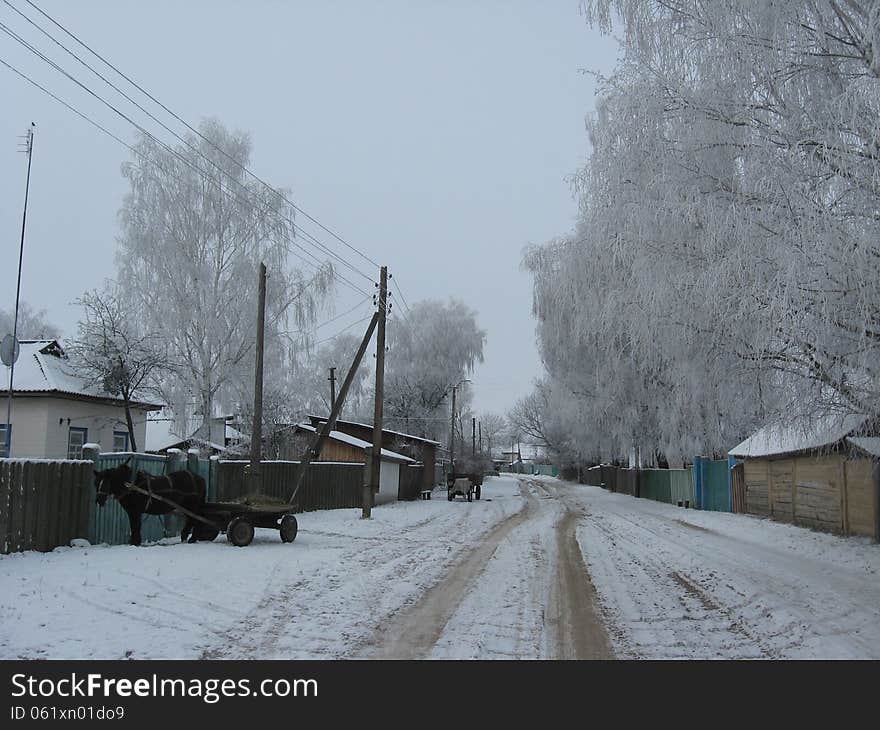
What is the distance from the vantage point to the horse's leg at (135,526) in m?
12.0

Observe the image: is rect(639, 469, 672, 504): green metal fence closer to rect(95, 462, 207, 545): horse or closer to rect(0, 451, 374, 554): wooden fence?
rect(0, 451, 374, 554): wooden fence

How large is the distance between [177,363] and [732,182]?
2222cm

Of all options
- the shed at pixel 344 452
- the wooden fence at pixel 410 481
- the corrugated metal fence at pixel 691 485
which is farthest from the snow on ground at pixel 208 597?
the wooden fence at pixel 410 481

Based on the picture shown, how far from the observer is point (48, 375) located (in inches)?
922

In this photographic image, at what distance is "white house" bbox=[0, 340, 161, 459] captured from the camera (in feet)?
74.1

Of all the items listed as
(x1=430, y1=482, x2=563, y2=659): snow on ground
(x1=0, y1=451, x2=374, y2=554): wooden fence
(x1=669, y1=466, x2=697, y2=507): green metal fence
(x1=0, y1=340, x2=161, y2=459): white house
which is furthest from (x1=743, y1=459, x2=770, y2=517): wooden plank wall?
(x1=0, y1=340, x2=161, y2=459): white house

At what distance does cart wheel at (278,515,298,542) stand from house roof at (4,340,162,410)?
12.4 meters

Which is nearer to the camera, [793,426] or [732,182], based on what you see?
[732,182]

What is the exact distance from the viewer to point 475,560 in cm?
1245

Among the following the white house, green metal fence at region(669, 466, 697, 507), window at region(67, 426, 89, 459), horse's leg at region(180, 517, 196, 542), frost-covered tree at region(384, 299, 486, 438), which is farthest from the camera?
frost-covered tree at region(384, 299, 486, 438)

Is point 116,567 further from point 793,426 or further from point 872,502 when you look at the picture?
point 872,502

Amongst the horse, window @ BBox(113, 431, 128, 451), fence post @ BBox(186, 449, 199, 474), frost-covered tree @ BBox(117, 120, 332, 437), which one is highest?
frost-covered tree @ BBox(117, 120, 332, 437)
